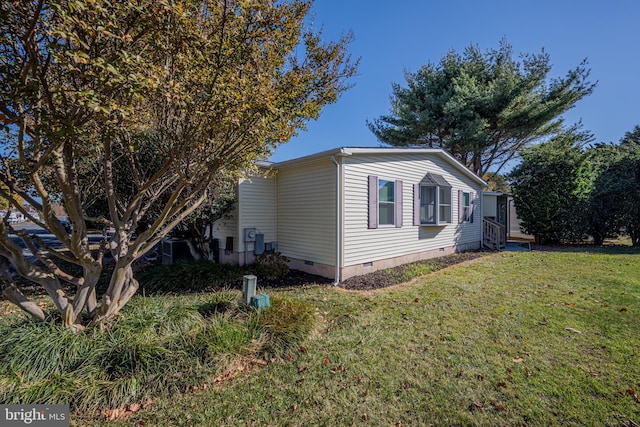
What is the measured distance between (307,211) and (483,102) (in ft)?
44.6

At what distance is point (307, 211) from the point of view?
8117mm

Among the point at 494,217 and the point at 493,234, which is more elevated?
the point at 494,217

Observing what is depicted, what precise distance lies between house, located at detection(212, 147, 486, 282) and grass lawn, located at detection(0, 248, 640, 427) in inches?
78.8

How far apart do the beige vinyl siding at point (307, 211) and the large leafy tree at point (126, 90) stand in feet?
10.8

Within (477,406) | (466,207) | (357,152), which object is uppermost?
(357,152)

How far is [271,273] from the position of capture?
7.69 m

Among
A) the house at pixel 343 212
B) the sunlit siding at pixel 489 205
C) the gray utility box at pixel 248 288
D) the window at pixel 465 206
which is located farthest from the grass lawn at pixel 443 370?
the sunlit siding at pixel 489 205

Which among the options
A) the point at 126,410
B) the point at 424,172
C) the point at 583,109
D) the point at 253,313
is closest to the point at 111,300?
the point at 126,410

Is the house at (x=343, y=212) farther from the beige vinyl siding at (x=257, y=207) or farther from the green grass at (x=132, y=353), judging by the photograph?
the green grass at (x=132, y=353)

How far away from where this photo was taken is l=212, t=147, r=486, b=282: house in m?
7.34

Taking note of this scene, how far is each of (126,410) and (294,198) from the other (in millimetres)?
6420

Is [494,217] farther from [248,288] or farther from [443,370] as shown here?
[248,288]

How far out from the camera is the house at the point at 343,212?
7.34 meters

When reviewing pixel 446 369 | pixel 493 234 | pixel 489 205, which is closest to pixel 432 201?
pixel 493 234
